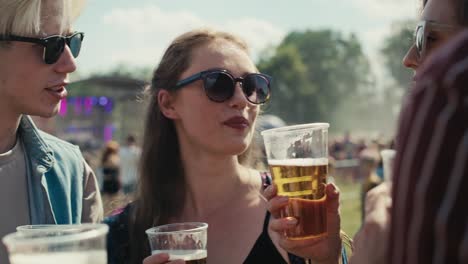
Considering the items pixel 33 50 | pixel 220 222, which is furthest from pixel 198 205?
pixel 33 50

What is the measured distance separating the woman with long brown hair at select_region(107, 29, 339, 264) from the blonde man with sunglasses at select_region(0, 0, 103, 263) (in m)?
0.37

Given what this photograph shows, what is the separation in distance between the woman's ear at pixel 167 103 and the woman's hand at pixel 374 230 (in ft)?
5.61

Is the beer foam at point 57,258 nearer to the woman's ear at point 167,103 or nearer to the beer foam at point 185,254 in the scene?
the beer foam at point 185,254

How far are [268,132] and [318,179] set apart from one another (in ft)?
0.86

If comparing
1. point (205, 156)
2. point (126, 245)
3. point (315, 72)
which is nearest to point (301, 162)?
point (205, 156)

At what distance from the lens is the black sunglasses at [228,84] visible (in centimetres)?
268

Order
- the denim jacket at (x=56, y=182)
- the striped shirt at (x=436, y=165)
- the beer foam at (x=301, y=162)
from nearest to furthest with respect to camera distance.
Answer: the striped shirt at (x=436, y=165), the beer foam at (x=301, y=162), the denim jacket at (x=56, y=182)

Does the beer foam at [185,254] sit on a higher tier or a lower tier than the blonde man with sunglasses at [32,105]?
lower

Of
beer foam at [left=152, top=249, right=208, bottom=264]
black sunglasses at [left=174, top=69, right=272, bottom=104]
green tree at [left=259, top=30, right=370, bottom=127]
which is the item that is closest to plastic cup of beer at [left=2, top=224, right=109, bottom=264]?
beer foam at [left=152, top=249, right=208, bottom=264]

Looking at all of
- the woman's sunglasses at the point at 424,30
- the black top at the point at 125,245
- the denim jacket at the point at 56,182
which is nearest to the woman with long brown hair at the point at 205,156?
the black top at the point at 125,245

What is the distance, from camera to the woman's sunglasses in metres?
1.70

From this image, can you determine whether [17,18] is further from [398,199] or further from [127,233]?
[398,199]

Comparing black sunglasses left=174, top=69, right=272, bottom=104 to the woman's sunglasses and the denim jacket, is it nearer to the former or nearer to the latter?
the denim jacket

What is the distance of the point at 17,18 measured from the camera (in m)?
2.35
